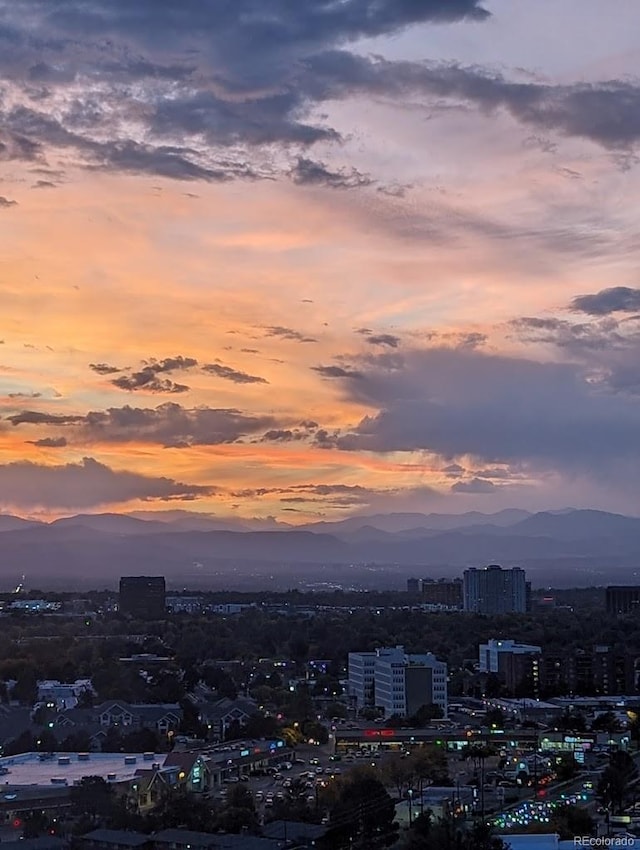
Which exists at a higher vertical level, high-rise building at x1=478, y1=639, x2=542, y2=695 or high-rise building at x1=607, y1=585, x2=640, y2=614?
high-rise building at x1=607, y1=585, x2=640, y2=614

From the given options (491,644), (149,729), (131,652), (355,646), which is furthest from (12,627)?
(149,729)

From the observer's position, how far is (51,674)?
20359 millimetres

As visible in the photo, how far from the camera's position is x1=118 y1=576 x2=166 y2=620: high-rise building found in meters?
38.7

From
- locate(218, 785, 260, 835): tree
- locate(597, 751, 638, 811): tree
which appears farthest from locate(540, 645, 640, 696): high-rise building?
locate(218, 785, 260, 835): tree

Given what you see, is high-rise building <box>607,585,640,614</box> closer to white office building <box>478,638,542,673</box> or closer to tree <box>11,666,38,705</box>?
white office building <box>478,638,542,673</box>

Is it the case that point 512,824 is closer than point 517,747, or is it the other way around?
point 512,824

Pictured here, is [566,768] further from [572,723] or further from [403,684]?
[403,684]

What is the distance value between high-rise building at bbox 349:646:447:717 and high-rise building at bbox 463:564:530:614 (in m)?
27.6

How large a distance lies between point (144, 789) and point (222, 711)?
659 centimetres

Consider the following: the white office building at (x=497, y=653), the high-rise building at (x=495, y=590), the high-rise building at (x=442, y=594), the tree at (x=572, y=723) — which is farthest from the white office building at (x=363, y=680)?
the high-rise building at (x=442, y=594)

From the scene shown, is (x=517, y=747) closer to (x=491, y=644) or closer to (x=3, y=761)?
(x=3, y=761)

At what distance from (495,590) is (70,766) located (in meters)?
38.4

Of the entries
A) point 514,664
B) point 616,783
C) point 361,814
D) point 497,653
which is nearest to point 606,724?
point 616,783

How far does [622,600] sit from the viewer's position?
136ft
